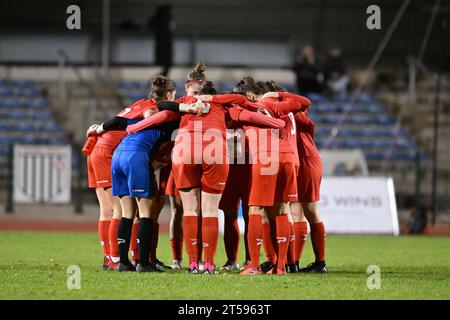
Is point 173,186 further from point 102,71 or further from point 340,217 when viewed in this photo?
point 102,71

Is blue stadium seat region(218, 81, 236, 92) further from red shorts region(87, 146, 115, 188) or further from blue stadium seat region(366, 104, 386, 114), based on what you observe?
red shorts region(87, 146, 115, 188)

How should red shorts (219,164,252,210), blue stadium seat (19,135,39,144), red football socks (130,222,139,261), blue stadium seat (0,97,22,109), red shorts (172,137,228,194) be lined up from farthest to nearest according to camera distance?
1. blue stadium seat (0,97,22,109)
2. blue stadium seat (19,135,39,144)
3. red shorts (219,164,252,210)
4. red football socks (130,222,139,261)
5. red shorts (172,137,228,194)

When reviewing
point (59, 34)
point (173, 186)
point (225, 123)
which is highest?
point (59, 34)

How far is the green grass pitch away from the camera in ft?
30.8

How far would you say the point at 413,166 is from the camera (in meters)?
24.0

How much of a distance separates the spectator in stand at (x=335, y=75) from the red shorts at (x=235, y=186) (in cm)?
1652

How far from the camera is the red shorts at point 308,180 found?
1229 cm

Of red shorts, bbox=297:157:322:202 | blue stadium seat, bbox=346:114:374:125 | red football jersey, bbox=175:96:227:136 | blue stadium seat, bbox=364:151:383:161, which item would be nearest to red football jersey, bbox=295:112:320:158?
red shorts, bbox=297:157:322:202

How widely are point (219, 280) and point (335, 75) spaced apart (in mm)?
18598

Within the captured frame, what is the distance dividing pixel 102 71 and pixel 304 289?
1970 centimetres

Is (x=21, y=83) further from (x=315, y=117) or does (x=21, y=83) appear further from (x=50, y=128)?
(x=315, y=117)

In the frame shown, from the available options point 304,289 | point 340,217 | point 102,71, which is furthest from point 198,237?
point 102,71

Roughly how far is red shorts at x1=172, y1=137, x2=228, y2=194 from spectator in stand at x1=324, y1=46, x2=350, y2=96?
1760 centimetres
